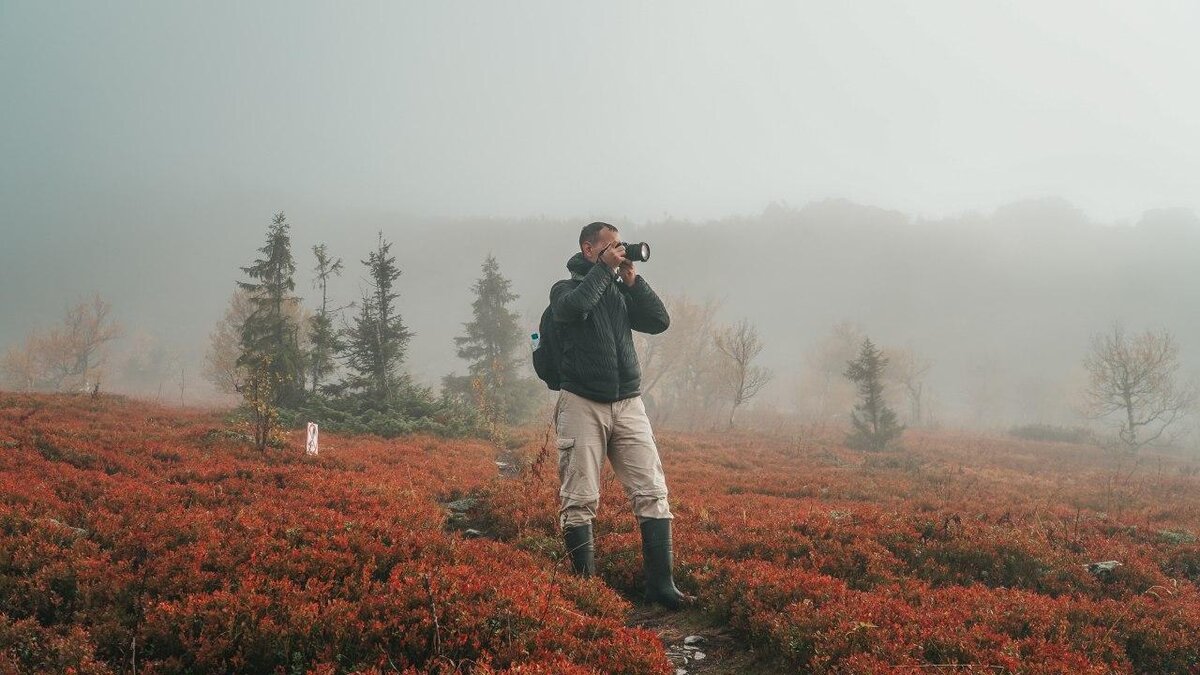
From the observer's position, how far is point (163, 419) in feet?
57.8

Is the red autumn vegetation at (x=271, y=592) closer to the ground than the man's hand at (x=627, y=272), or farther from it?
closer to the ground

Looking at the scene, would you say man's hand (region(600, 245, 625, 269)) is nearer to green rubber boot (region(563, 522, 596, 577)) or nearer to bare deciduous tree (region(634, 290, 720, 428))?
green rubber boot (region(563, 522, 596, 577))

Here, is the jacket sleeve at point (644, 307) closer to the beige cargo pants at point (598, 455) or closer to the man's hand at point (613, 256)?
the man's hand at point (613, 256)

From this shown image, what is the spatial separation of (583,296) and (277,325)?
25709 mm

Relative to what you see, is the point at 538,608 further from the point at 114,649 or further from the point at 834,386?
the point at 834,386

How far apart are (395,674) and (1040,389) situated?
102271mm

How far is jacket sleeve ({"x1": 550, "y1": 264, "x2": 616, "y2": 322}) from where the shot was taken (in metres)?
5.18

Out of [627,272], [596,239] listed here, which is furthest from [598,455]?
[596,239]

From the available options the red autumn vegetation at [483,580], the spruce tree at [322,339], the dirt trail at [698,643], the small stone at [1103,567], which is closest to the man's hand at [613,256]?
the red autumn vegetation at [483,580]

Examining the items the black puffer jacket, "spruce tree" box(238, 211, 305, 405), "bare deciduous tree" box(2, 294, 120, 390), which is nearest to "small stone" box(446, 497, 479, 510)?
the black puffer jacket

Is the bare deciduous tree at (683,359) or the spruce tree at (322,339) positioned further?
the bare deciduous tree at (683,359)

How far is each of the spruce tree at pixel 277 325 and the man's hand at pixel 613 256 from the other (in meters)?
22.1

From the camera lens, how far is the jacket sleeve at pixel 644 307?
5915 millimetres

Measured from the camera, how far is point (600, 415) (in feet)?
17.6
